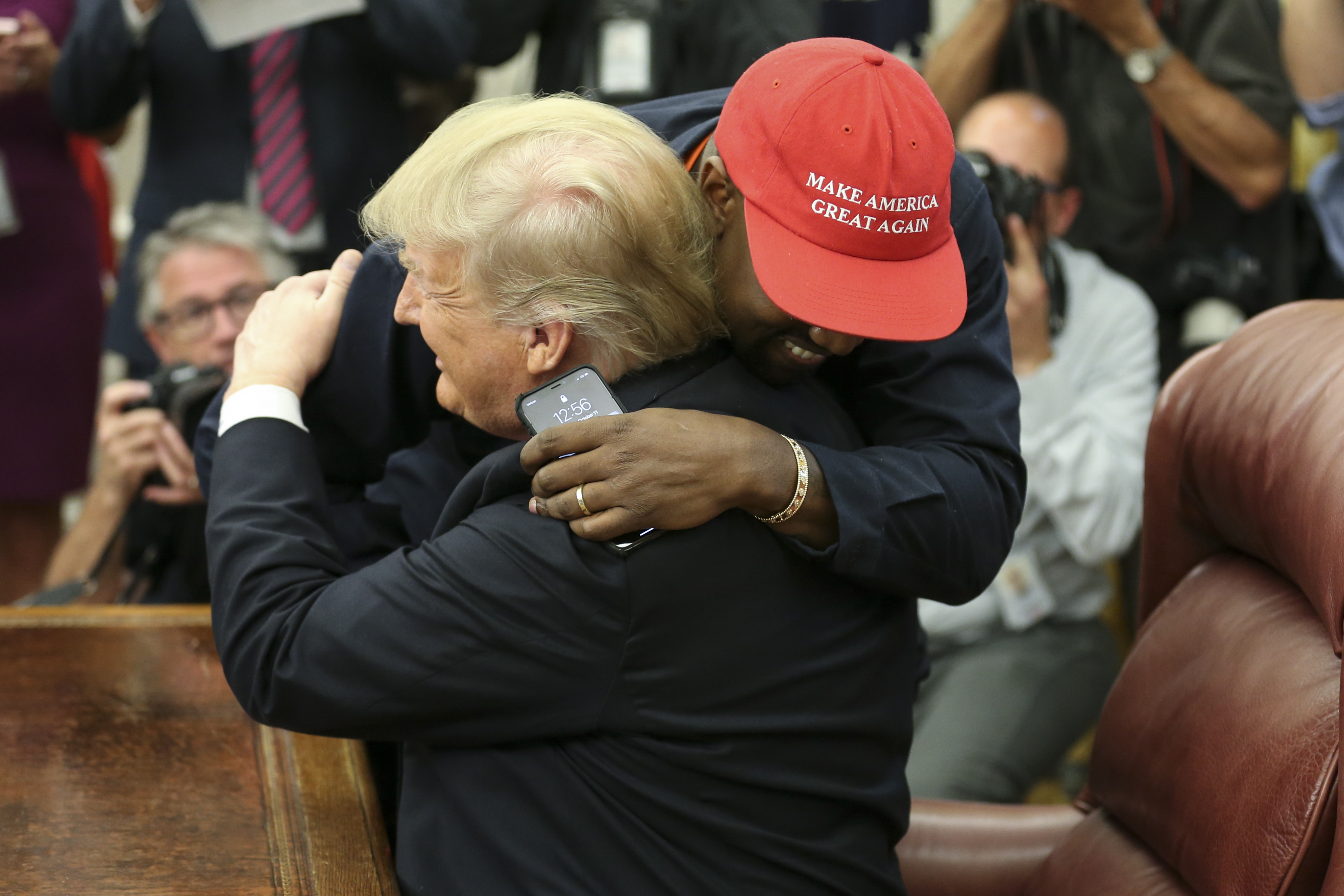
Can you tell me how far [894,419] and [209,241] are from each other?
4.96ft

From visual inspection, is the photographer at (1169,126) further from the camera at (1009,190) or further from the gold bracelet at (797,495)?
the gold bracelet at (797,495)

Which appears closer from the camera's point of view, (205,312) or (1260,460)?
(1260,460)

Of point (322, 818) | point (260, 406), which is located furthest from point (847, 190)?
point (322, 818)

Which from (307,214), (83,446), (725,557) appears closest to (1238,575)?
(725,557)

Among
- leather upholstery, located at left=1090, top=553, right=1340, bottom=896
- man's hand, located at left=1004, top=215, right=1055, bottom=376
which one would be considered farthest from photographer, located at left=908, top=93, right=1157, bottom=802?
leather upholstery, located at left=1090, top=553, right=1340, bottom=896

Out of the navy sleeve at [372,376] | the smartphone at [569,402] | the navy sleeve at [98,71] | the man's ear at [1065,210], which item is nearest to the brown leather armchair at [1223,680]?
the smartphone at [569,402]

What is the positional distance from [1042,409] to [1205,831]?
3.80ft

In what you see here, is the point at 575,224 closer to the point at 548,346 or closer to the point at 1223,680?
the point at 548,346

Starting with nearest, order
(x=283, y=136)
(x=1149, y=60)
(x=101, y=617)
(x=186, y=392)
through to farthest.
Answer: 1. (x=101, y=617)
2. (x=186, y=392)
3. (x=283, y=136)
4. (x=1149, y=60)

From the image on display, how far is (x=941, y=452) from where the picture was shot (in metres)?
1.16

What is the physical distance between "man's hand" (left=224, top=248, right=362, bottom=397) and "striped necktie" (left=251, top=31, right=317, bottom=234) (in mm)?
1088

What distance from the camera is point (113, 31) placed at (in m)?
2.36

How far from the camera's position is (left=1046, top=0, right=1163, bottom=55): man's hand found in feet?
8.05

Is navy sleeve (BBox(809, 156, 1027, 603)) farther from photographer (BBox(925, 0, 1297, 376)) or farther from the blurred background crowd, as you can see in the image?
photographer (BBox(925, 0, 1297, 376))
